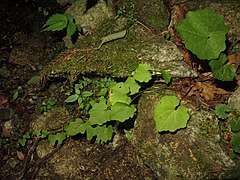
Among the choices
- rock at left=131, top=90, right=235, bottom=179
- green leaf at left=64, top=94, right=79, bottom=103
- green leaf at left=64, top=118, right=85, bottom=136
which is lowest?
rock at left=131, top=90, right=235, bottom=179

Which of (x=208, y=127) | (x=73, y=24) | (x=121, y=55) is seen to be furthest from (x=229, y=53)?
(x=73, y=24)

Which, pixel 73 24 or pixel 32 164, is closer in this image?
pixel 32 164

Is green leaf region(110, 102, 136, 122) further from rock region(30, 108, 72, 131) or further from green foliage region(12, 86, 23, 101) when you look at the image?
green foliage region(12, 86, 23, 101)

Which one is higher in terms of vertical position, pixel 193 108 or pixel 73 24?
pixel 73 24

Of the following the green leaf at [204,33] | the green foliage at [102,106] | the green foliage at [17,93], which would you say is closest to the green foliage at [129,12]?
the green foliage at [102,106]

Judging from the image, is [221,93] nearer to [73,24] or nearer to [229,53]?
[229,53]

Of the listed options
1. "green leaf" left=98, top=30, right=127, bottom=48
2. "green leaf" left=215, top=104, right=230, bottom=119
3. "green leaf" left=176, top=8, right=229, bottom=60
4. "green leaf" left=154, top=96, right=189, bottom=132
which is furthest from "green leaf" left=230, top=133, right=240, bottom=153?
"green leaf" left=98, top=30, right=127, bottom=48

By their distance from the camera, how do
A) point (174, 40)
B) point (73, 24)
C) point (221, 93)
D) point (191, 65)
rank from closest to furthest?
point (221, 93) → point (191, 65) → point (174, 40) → point (73, 24)

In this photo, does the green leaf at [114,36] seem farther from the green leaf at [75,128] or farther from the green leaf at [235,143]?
the green leaf at [235,143]
